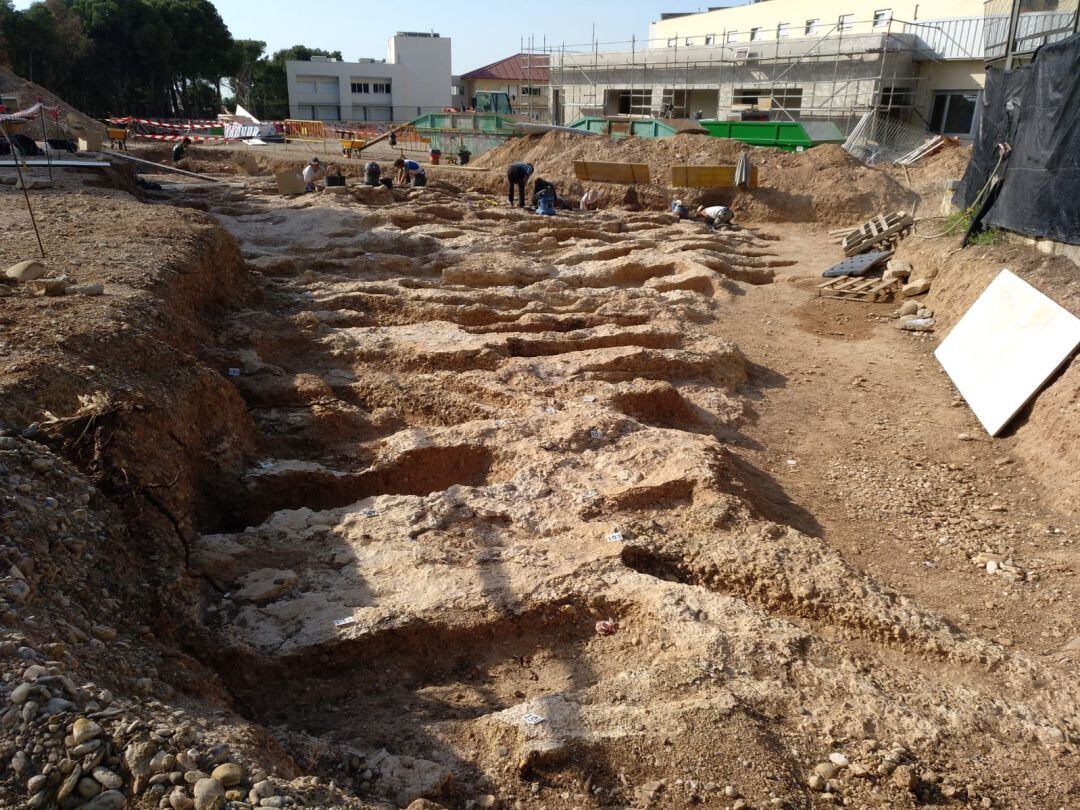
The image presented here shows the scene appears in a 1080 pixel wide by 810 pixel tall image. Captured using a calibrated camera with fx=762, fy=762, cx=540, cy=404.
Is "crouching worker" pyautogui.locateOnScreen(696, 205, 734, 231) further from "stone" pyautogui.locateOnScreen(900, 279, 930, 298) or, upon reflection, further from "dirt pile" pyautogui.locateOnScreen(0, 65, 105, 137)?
"dirt pile" pyautogui.locateOnScreen(0, 65, 105, 137)

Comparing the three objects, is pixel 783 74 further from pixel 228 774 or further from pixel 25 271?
pixel 228 774

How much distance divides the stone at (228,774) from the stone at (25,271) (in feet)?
→ 18.3

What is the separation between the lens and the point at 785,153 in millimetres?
17312

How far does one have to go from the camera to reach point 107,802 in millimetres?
2055

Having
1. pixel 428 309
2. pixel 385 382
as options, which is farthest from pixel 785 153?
pixel 385 382

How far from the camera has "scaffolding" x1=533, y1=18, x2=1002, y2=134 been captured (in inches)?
915

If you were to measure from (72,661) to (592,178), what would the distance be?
1652 cm

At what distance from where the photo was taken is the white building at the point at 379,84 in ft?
154

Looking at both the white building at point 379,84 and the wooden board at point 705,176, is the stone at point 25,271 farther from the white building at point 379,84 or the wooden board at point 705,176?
the white building at point 379,84

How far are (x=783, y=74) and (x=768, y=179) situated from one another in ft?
36.5

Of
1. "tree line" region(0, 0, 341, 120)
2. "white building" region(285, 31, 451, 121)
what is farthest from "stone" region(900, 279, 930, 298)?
"white building" region(285, 31, 451, 121)

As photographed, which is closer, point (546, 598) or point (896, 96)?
point (546, 598)

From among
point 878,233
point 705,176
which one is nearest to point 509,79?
point 705,176

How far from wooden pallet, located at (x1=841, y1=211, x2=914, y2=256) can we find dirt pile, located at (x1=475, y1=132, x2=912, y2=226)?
2825mm
